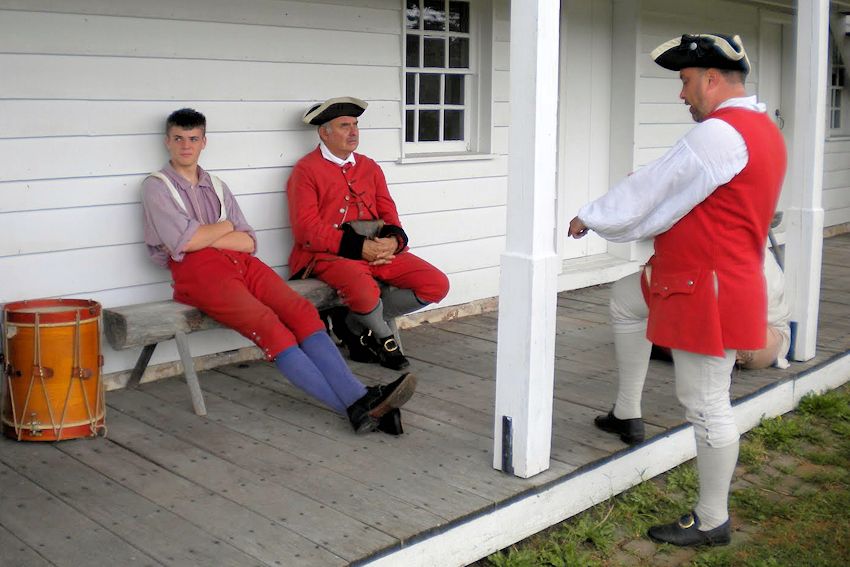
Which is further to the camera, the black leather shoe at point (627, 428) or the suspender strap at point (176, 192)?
the suspender strap at point (176, 192)

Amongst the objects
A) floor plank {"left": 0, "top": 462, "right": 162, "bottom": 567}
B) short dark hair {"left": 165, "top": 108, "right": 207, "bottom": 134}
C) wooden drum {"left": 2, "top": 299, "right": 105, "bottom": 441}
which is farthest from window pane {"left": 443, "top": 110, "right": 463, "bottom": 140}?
floor plank {"left": 0, "top": 462, "right": 162, "bottom": 567}

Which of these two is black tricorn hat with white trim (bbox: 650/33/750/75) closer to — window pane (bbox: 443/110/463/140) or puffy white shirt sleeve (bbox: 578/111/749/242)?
puffy white shirt sleeve (bbox: 578/111/749/242)

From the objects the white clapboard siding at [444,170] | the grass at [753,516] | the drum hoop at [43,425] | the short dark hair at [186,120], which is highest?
the short dark hair at [186,120]

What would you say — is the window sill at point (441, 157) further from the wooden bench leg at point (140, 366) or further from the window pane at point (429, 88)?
the wooden bench leg at point (140, 366)

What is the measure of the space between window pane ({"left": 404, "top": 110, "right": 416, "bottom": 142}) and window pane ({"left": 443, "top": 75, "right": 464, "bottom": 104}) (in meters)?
0.27

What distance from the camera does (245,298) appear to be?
4359 millimetres

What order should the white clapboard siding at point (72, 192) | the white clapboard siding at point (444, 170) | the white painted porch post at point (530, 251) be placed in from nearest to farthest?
the white painted porch post at point (530, 251) < the white clapboard siding at point (72, 192) < the white clapboard siding at point (444, 170)

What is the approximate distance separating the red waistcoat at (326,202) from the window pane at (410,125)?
2.57 feet

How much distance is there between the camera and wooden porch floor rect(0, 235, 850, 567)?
3094 mm

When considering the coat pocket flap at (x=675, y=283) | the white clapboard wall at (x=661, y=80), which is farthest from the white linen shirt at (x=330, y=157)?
the white clapboard wall at (x=661, y=80)

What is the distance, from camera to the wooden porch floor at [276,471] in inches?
122

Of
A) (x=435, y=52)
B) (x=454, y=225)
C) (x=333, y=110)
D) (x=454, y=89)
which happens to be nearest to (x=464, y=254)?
(x=454, y=225)

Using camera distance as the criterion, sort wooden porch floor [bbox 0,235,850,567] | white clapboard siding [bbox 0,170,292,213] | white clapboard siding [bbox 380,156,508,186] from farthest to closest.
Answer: white clapboard siding [bbox 380,156,508,186], white clapboard siding [bbox 0,170,292,213], wooden porch floor [bbox 0,235,850,567]

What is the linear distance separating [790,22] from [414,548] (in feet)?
26.9
